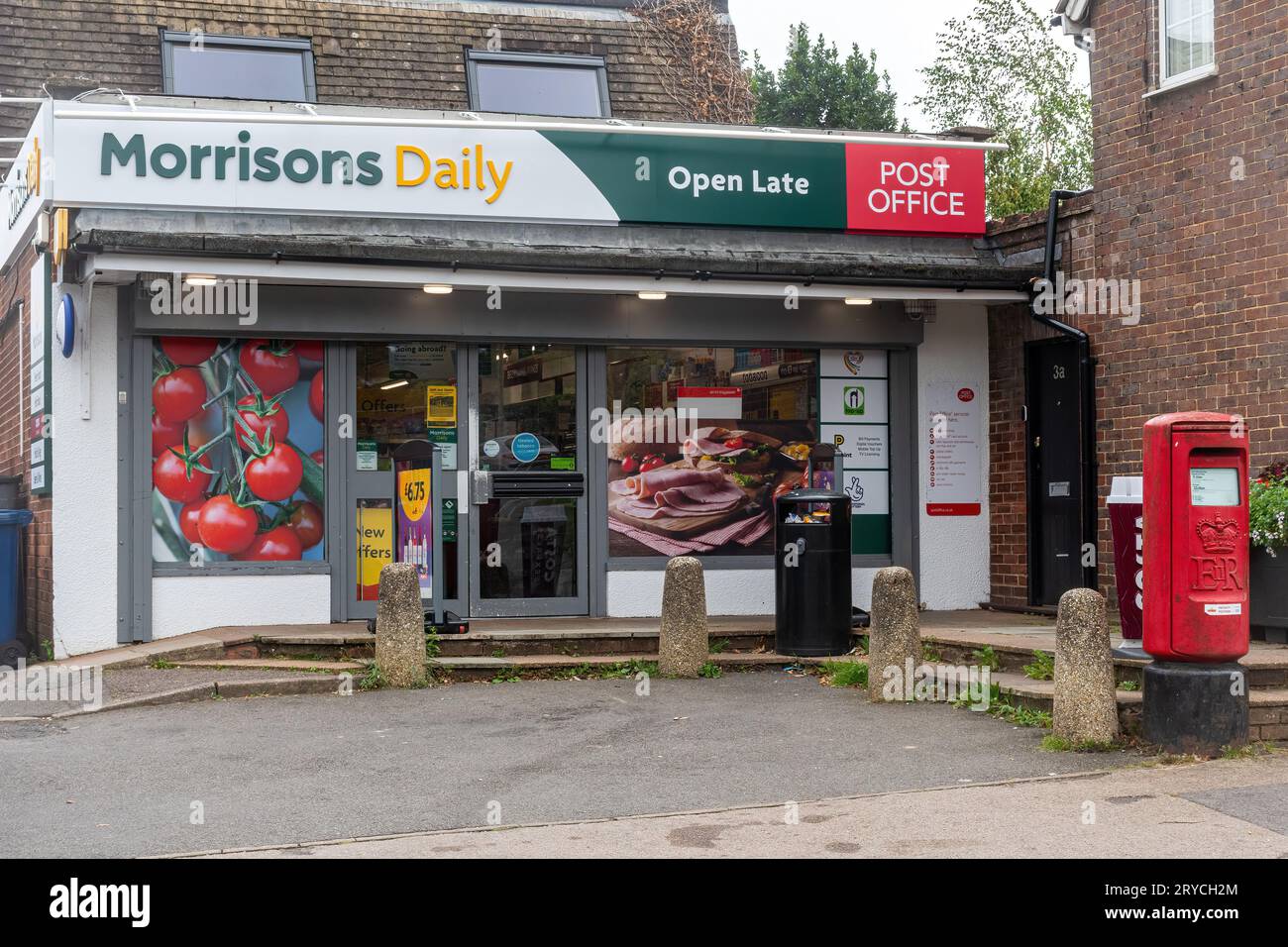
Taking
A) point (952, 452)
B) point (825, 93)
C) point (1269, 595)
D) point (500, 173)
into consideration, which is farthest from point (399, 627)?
point (825, 93)

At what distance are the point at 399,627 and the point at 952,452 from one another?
590 centimetres

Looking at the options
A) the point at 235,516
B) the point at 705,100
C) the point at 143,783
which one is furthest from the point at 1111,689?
the point at 705,100

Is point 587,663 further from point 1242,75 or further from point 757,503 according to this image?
point 1242,75

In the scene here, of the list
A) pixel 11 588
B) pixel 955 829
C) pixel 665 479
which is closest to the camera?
pixel 955 829

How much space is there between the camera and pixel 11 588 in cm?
1231

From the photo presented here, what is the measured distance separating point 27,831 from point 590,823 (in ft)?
8.30

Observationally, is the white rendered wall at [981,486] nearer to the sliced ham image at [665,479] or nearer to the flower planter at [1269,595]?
the sliced ham image at [665,479]

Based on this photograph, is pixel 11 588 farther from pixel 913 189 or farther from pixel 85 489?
pixel 913 189

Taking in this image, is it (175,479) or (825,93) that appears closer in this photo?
(175,479)

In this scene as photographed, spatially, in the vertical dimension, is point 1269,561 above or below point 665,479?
below

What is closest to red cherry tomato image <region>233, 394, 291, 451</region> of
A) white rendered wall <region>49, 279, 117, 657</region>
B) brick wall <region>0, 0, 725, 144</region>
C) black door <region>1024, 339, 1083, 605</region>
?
white rendered wall <region>49, 279, 117, 657</region>

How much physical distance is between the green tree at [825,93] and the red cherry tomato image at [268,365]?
1134 inches

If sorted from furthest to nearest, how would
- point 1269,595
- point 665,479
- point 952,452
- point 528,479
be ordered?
point 952,452, point 665,479, point 528,479, point 1269,595

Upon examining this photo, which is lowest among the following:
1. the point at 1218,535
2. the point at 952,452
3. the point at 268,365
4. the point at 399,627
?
the point at 399,627
